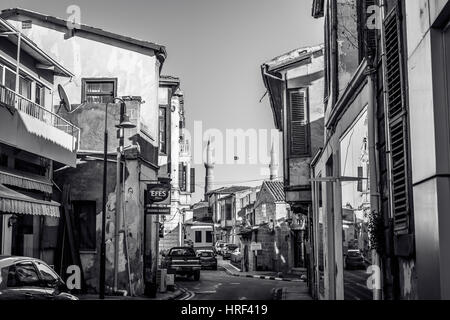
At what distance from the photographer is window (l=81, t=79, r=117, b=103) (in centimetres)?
2253

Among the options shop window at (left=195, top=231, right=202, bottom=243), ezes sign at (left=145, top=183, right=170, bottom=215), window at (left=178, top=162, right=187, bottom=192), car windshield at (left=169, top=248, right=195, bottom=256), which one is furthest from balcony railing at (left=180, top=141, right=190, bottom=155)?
ezes sign at (left=145, top=183, right=170, bottom=215)

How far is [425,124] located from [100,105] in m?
15.6

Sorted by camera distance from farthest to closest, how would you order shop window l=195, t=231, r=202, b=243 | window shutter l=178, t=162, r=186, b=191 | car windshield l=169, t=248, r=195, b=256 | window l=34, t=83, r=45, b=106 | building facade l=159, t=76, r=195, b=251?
shop window l=195, t=231, r=202, b=243 < window shutter l=178, t=162, r=186, b=191 < car windshield l=169, t=248, r=195, b=256 < building facade l=159, t=76, r=195, b=251 < window l=34, t=83, r=45, b=106

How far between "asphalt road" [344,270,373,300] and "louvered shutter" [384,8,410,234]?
2136 millimetres

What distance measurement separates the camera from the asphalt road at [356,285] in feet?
28.4

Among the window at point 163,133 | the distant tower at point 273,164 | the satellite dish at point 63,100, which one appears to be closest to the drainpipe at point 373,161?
the satellite dish at point 63,100

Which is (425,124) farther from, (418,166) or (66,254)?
(66,254)

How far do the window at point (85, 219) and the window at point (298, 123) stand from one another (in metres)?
7.68

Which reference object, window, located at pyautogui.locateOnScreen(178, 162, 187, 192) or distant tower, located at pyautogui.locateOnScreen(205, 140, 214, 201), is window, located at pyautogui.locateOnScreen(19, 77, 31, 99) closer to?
window, located at pyautogui.locateOnScreen(178, 162, 187, 192)

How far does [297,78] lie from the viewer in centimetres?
2262

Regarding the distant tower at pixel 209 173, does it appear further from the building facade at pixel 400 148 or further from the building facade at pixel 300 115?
the building facade at pixel 400 148

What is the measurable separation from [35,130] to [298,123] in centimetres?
1001

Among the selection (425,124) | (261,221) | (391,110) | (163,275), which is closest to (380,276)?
(391,110)

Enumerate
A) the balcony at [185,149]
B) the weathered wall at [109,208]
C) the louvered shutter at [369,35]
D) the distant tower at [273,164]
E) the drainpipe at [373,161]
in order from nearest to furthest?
the drainpipe at [373,161]
the louvered shutter at [369,35]
the weathered wall at [109,208]
the balcony at [185,149]
the distant tower at [273,164]
